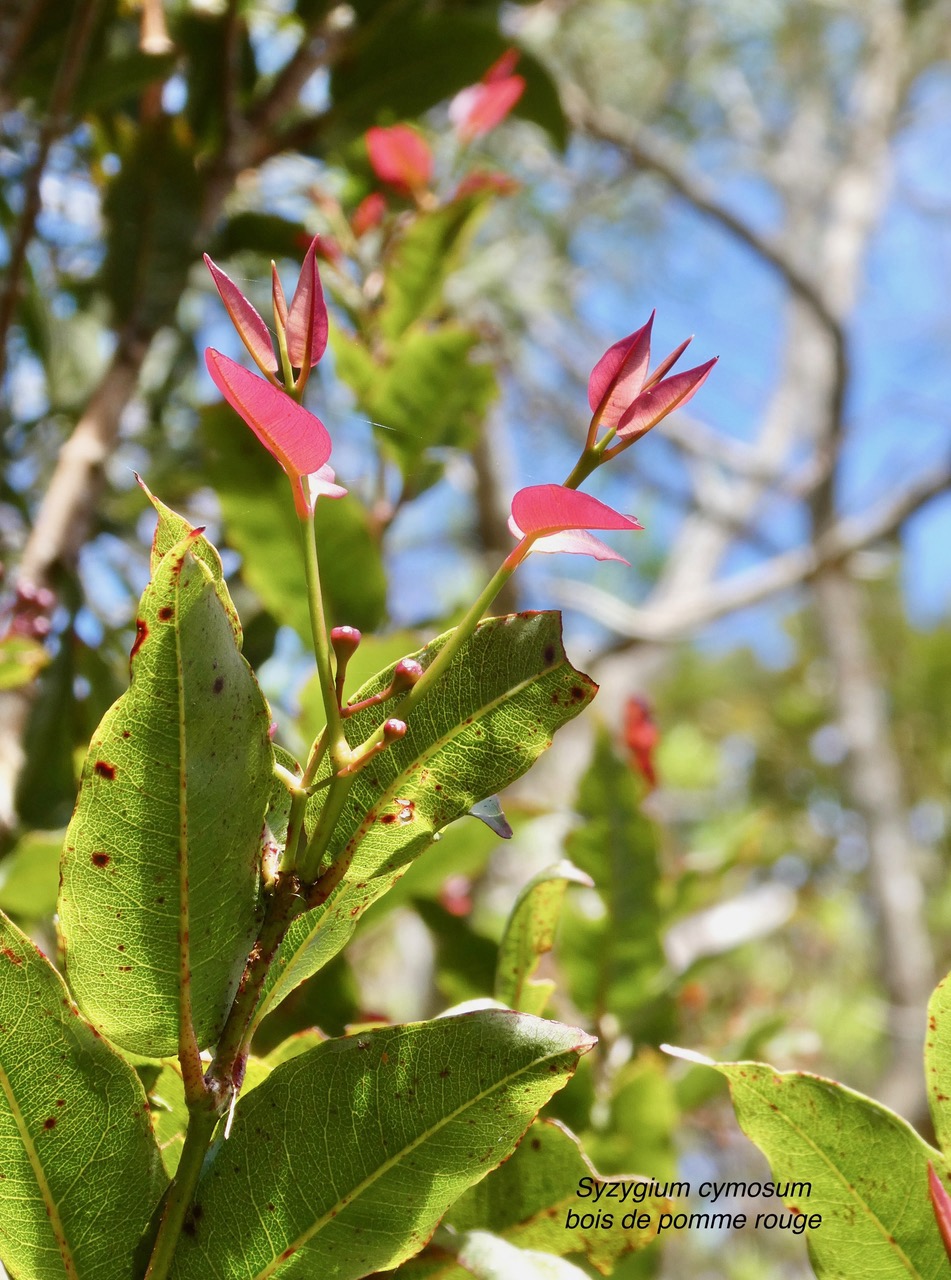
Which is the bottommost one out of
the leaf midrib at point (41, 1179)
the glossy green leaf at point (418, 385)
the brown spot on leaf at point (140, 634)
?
the leaf midrib at point (41, 1179)

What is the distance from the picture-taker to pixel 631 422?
0.29m

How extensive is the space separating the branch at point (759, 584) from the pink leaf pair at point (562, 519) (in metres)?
1.30

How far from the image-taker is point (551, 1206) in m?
0.39

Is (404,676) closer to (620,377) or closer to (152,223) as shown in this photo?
(620,377)

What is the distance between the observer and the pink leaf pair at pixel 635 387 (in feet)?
0.96

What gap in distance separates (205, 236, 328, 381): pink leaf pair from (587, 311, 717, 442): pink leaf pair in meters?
0.08

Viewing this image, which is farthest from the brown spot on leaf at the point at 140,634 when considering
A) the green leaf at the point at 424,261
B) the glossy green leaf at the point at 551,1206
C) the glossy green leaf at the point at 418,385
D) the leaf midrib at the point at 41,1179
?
the green leaf at the point at 424,261

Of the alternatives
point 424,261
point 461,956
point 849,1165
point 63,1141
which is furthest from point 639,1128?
point 424,261

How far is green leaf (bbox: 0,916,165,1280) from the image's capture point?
11.0 inches

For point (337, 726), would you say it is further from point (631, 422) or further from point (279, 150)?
point (279, 150)

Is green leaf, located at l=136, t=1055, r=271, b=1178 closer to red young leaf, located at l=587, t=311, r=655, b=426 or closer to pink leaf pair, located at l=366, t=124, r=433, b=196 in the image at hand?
red young leaf, located at l=587, t=311, r=655, b=426

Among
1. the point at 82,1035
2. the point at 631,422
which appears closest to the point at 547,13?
the point at 631,422

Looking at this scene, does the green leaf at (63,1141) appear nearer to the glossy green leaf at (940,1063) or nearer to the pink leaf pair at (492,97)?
the glossy green leaf at (940,1063)

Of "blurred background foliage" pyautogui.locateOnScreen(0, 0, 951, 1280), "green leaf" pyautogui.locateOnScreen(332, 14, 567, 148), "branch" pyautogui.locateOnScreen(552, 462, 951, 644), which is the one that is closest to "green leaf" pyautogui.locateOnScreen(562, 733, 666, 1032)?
"blurred background foliage" pyautogui.locateOnScreen(0, 0, 951, 1280)
